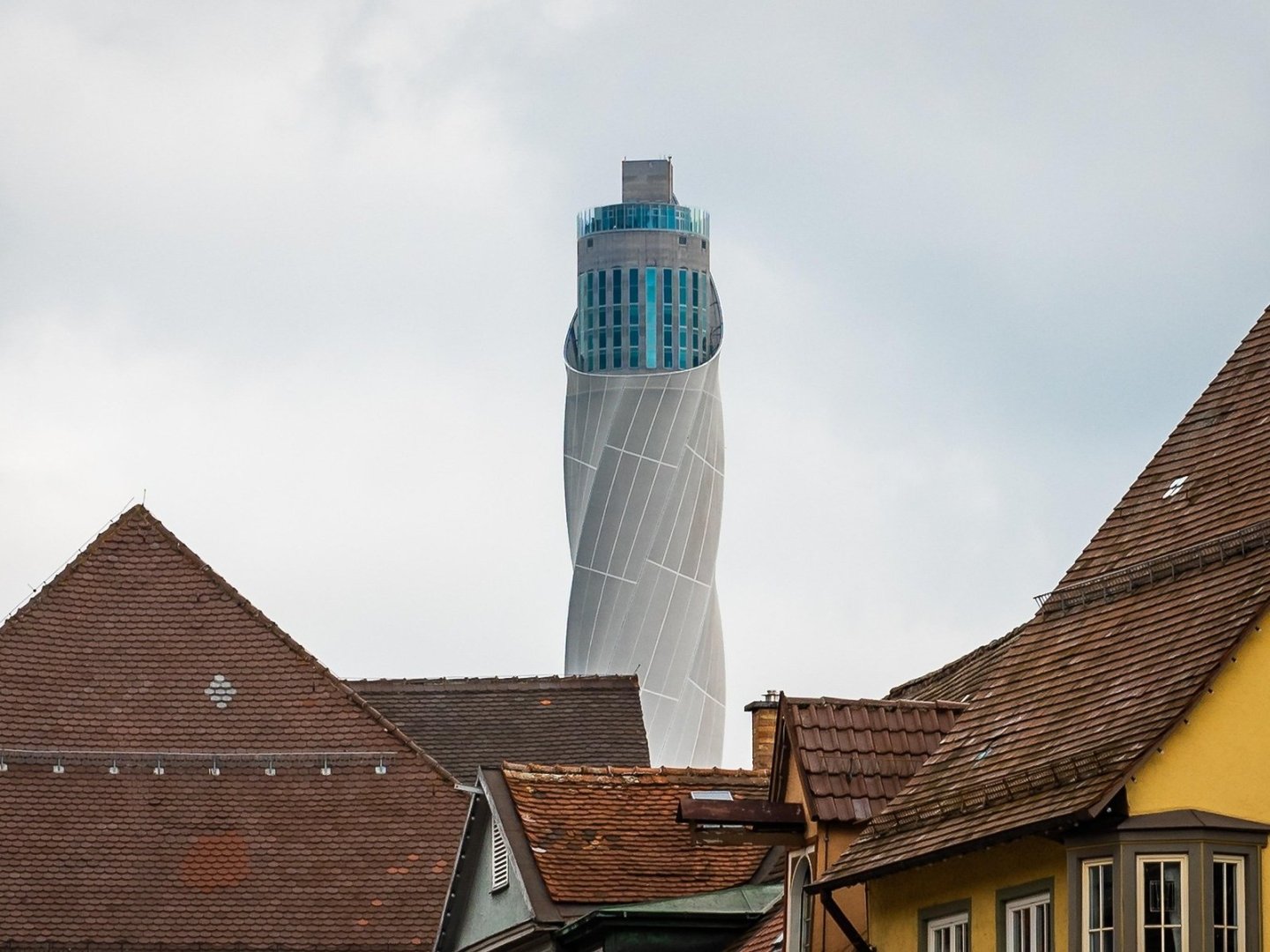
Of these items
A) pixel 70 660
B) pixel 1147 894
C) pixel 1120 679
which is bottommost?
pixel 1147 894

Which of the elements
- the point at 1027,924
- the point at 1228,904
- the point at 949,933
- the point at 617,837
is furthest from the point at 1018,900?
the point at 617,837

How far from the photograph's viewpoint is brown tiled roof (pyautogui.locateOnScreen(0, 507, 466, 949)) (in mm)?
43125

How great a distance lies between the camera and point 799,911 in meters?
28.0

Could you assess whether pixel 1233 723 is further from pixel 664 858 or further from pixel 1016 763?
pixel 664 858

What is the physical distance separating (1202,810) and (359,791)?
85.2 feet

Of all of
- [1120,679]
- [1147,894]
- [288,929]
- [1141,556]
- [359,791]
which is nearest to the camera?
[1147,894]

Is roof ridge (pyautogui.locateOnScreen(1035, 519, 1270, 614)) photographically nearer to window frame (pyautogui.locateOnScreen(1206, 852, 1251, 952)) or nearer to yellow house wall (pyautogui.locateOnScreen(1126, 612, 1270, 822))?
yellow house wall (pyautogui.locateOnScreen(1126, 612, 1270, 822))

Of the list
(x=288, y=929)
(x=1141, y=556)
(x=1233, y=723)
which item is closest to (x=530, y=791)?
(x=288, y=929)

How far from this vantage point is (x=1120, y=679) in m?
22.7

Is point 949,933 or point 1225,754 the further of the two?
point 949,933

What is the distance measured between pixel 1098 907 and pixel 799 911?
7.08m

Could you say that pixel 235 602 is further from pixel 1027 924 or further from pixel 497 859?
pixel 1027 924

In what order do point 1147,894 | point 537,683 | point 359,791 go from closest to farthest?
1. point 1147,894
2. point 359,791
3. point 537,683

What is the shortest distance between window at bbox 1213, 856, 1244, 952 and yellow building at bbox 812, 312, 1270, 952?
0.06 feet
